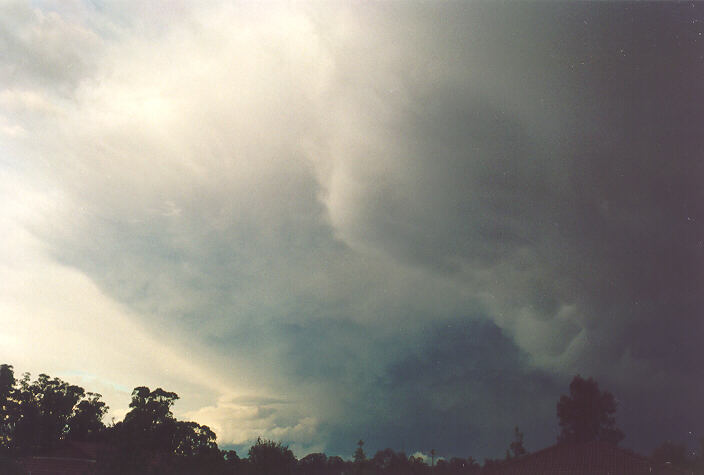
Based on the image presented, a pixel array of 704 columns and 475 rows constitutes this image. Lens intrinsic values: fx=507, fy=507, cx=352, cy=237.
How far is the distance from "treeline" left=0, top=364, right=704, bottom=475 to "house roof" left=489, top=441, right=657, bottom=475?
375 centimetres

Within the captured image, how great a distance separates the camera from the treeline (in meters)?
47.4

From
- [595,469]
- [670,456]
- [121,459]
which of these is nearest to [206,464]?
[121,459]

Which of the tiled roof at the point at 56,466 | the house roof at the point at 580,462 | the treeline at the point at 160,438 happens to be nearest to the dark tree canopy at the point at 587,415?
the treeline at the point at 160,438

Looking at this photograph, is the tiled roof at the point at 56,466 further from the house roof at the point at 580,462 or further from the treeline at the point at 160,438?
the house roof at the point at 580,462

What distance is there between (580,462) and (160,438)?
48711 mm

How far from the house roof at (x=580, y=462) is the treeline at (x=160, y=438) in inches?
147

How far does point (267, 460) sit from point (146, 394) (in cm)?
3236

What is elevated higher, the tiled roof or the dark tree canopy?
the dark tree canopy

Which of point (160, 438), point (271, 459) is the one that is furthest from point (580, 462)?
point (160, 438)

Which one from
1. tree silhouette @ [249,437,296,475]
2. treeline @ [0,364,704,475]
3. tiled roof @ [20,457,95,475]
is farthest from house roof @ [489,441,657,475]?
tiled roof @ [20,457,95,475]

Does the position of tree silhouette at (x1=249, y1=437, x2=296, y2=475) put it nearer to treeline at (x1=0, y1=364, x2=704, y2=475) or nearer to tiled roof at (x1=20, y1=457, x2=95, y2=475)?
treeline at (x1=0, y1=364, x2=704, y2=475)

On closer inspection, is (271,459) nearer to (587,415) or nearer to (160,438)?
(160,438)

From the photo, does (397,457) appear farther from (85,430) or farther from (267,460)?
(267,460)

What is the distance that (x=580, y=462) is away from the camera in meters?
49.9
